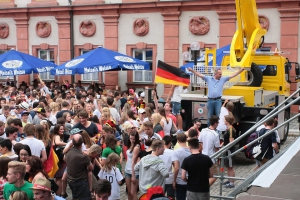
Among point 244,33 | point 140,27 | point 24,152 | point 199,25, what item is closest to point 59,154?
point 24,152

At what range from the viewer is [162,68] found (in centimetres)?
1362

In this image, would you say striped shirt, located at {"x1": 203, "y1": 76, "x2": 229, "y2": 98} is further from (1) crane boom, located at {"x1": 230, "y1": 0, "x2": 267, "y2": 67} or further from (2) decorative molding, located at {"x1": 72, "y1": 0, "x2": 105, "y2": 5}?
(2) decorative molding, located at {"x1": 72, "y1": 0, "x2": 105, "y2": 5}

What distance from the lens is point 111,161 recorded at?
7.92 m

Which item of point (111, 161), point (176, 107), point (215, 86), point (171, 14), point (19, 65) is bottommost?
point (111, 161)

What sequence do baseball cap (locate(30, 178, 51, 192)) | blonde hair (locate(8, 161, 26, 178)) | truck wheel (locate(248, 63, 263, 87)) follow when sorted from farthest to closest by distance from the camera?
truck wheel (locate(248, 63, 263, 87))
blonde hair (locate(8, 161, 26, 178))
baseball cap (locate(30, 178, 51, 192))

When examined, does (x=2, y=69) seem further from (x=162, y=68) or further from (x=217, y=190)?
(x=217, y=190)

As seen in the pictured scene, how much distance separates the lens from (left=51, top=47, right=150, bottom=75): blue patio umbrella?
19516mm

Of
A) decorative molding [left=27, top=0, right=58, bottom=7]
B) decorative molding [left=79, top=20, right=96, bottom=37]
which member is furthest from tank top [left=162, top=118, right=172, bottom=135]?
decorative molding [left=27, top=0, right=58, bottom=7]

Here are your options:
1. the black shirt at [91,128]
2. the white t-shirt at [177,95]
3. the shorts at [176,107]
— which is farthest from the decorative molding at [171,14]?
the black shirt at [91,128]

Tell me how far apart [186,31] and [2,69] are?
862cm

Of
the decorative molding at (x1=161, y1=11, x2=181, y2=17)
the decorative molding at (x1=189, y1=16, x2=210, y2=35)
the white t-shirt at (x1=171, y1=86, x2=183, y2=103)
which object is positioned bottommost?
the white t-shirt at (x1=171, y1=86, x2=183, y2=103)

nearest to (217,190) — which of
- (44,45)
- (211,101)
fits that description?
(211,101)

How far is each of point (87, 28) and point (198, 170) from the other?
64.3 ft

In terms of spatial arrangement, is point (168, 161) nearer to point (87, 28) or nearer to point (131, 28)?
point (131, 28)
